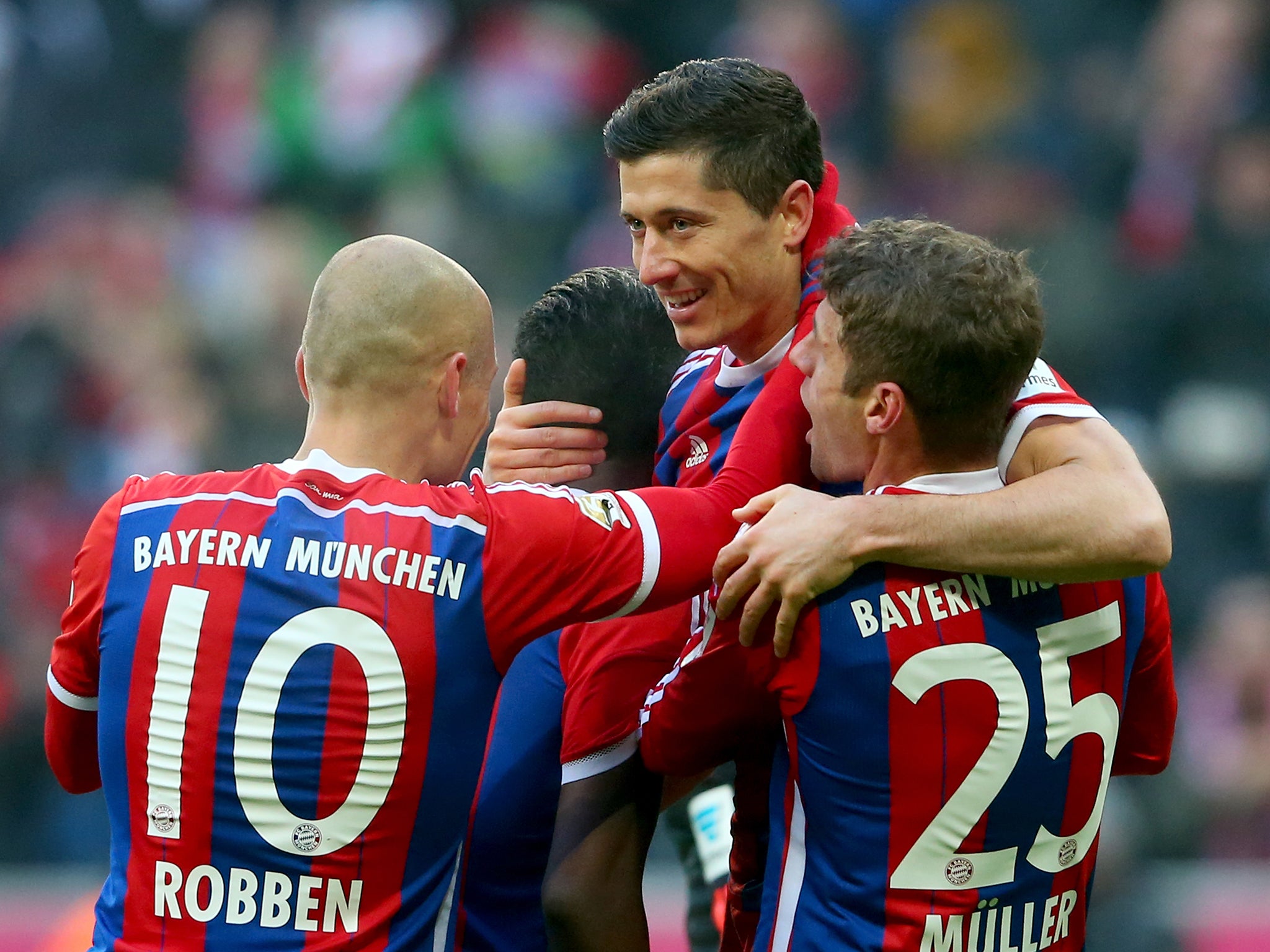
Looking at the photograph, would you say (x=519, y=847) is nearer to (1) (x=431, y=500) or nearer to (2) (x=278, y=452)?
(1) (x=431, y=500)

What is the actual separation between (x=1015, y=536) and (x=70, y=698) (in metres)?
1.55

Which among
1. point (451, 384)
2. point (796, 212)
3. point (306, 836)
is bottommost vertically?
point (306, 836)

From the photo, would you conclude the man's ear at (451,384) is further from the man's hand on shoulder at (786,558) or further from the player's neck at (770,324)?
the player's neck at (770,324)

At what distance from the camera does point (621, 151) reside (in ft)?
9.99

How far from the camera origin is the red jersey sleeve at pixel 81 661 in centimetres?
249

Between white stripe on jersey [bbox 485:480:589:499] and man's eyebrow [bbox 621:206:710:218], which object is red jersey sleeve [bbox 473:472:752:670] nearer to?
white stripe on jersey [bbox 485:480:589:499]

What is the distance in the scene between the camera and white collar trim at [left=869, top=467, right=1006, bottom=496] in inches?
98.2

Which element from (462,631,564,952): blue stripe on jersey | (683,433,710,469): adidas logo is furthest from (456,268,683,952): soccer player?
(683,433,710,469): adidas logo

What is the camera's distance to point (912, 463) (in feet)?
8.27

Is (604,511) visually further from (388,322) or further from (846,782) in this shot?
(846,782)

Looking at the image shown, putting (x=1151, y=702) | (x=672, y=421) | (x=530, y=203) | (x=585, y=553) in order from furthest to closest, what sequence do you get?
(x=530, y=203), (x=672, y=421), (x=1151, y=702), (x=585, y=553)

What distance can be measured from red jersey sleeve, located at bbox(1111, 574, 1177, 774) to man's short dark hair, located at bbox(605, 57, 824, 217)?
3.37 feet

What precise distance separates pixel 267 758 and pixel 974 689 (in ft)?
3.53

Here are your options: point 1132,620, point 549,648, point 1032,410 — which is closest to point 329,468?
point 549,648
